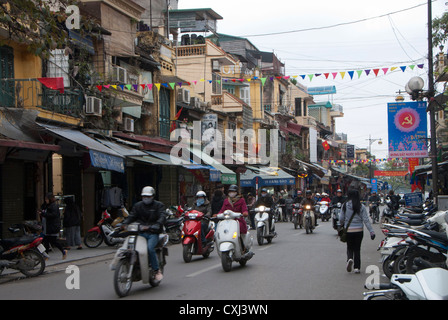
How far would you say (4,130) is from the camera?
1475 centimetres

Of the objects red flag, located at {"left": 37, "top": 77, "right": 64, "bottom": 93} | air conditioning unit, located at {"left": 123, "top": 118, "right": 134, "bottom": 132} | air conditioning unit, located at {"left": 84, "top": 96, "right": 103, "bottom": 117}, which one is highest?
red flag, located at {"left": 37, "top": 77, "right": 64, "bottom": 93}

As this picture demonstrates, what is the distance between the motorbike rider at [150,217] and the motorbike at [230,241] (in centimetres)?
210

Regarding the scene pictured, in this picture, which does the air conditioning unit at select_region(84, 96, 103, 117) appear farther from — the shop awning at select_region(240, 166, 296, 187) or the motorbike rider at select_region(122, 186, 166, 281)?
the shop awning at select_region(240, 166, 296, 187)

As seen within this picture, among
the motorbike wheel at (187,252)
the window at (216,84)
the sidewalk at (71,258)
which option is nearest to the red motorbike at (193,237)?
the motorbike wheel at (187,252)

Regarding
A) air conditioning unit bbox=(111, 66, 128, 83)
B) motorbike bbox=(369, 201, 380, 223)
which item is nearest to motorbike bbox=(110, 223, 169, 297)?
air conditioning unit bbox=(111, 66, 128, 83)

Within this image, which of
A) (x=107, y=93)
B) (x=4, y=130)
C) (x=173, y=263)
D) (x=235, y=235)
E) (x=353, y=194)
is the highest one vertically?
(x=107, y=93)

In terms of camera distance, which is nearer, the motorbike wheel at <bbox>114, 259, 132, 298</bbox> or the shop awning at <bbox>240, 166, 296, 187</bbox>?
the motorbike wheel at <bbox>114, 259, 132, 298</bbox>

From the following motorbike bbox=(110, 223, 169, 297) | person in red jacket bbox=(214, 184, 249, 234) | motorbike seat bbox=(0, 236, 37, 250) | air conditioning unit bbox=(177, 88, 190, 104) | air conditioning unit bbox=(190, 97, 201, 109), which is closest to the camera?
motorbike bbox=(110, 223, 169, 297)

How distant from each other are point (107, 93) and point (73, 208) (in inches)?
223

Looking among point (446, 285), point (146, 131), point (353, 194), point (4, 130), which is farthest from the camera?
point (146, 131)

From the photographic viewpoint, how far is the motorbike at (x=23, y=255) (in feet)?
36.5

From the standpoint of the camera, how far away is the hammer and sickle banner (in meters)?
18.2

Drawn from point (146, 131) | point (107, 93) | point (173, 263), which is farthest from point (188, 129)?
point (173, 263)

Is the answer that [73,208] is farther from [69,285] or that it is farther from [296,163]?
[296,163]
